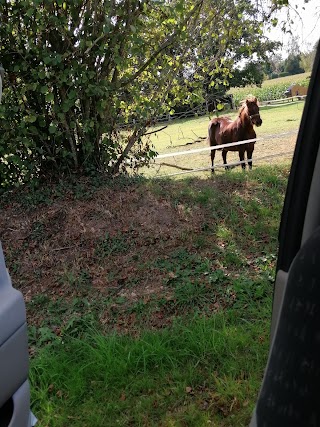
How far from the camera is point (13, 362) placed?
66.4 inches

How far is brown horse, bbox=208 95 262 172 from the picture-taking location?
910 centimetres

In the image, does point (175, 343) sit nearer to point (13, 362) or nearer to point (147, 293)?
point (147, 293)

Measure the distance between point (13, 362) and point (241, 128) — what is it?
8.49m

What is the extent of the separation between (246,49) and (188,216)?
2.63 metres

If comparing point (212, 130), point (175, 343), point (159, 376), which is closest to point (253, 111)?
point (212, 130)

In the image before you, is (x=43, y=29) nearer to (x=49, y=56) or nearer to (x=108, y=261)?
(x=49, y=56)

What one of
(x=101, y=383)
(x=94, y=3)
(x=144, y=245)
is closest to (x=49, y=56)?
(x=94, y=3)

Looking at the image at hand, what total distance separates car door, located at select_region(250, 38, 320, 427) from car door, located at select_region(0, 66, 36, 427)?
0.90 metres

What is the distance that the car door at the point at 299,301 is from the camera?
120 cm

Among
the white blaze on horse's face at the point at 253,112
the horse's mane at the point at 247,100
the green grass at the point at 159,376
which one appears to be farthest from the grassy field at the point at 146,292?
the horse's mane at the point at 247,100

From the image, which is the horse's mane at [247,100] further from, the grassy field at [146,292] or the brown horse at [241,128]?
the grassy field at [146,292]

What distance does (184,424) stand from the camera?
2.60 m

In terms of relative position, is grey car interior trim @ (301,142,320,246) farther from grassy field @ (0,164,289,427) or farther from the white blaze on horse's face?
the white blaze on horse's face

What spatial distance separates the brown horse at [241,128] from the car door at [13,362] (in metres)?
6.88
